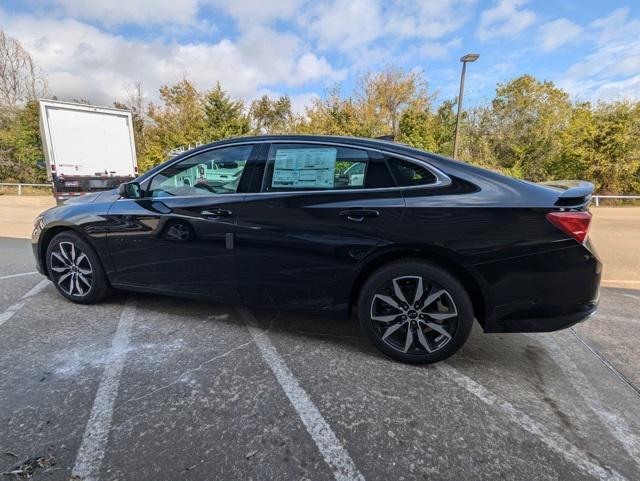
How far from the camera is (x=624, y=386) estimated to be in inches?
98.1

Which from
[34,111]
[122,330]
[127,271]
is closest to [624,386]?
[122,330]

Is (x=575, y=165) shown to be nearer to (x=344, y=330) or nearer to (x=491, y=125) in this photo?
(x=491, y=125)

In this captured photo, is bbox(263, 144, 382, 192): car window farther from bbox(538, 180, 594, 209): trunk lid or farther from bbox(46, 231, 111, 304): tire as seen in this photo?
bbox(46, 231, 111, 304): tire

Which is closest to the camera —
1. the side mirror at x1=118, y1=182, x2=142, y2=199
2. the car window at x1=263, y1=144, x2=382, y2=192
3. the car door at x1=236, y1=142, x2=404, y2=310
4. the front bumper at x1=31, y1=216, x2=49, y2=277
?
the car door at x1=236, y1=142, x2=404, y2=310

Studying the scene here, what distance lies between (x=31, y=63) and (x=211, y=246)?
34.1 metres

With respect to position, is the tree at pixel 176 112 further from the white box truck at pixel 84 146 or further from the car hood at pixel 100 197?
the car hood at pixel 100 197

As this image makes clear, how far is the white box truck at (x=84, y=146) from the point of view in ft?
34.7

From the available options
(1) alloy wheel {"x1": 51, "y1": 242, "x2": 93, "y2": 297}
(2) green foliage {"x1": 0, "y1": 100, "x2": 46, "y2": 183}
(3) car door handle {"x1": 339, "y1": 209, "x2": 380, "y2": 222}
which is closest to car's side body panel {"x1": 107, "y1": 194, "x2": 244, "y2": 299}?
(1) alloy wheel {"x1": 51, "y1": 242, "x2": 93, "y2": 297}

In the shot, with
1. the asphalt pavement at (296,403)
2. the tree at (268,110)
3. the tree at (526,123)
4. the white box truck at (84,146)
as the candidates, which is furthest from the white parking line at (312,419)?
the tree at (268,110)

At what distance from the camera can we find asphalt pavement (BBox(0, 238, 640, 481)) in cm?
179

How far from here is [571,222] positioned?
228 centimetres

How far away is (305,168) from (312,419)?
5.64 feet

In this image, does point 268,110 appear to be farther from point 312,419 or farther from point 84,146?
point 312,419

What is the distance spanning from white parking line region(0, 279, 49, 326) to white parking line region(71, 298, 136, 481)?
1198 millimetres
